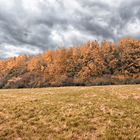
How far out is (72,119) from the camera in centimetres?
1445

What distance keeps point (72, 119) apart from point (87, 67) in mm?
49617

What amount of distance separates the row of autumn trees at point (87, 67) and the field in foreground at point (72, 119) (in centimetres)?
3896

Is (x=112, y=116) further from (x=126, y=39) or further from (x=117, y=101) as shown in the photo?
(x=126, y=39)

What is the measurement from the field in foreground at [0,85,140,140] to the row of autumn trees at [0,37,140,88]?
3896 centimetres

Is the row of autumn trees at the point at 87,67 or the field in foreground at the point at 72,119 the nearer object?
the field in foreground at the point at 72,119

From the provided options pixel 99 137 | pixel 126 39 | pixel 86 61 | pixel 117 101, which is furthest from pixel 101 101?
pixel 126 39

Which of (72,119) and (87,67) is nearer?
(72,119)

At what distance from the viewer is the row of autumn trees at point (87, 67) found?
60.8 meters

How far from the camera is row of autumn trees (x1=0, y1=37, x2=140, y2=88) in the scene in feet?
199

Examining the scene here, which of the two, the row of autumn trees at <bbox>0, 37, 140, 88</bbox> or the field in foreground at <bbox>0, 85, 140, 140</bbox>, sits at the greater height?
the row of autumn trees at <bbox>0, 37, 140, 88</bbox>

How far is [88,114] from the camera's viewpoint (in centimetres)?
1530

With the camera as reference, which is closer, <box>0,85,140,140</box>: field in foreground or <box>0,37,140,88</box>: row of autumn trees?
<box>0,85,140,140</box>: field in foreground

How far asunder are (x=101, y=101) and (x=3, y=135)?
8.85 metres

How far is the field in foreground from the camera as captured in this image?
12375mm
